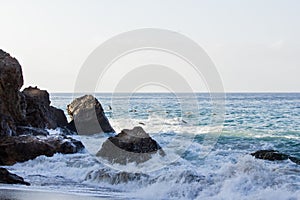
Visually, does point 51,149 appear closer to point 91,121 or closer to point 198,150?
point 198,150

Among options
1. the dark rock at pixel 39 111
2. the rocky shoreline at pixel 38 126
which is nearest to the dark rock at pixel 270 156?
the rocky shoreline at pixel 38 126

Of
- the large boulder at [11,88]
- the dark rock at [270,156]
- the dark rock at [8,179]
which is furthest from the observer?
the large boulder at [11,88]

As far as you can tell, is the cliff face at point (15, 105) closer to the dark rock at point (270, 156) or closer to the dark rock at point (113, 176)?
the dark rock at point (113, 176)

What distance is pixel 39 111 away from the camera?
810 inches

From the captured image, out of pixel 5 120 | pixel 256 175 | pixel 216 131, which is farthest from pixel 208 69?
pixel 216 131

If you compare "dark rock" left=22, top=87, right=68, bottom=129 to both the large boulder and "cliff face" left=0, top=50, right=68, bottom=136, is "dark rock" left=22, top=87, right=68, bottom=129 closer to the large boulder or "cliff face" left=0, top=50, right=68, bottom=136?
"cliff face" left=0, top=50, right=68, bottom=136

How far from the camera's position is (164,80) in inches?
611

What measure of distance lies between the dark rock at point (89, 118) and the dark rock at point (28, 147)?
29.9 ft

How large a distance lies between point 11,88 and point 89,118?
26.0ft

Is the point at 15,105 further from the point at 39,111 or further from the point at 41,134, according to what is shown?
the point at 39,111

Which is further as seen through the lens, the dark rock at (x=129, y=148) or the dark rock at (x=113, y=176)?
the dark rock at (x=129, y=148)

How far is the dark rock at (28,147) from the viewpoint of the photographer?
13586 millimetres

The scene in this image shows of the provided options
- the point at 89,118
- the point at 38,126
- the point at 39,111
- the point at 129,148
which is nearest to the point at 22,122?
the point at 38,126

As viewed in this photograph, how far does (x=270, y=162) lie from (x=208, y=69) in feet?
12.8
